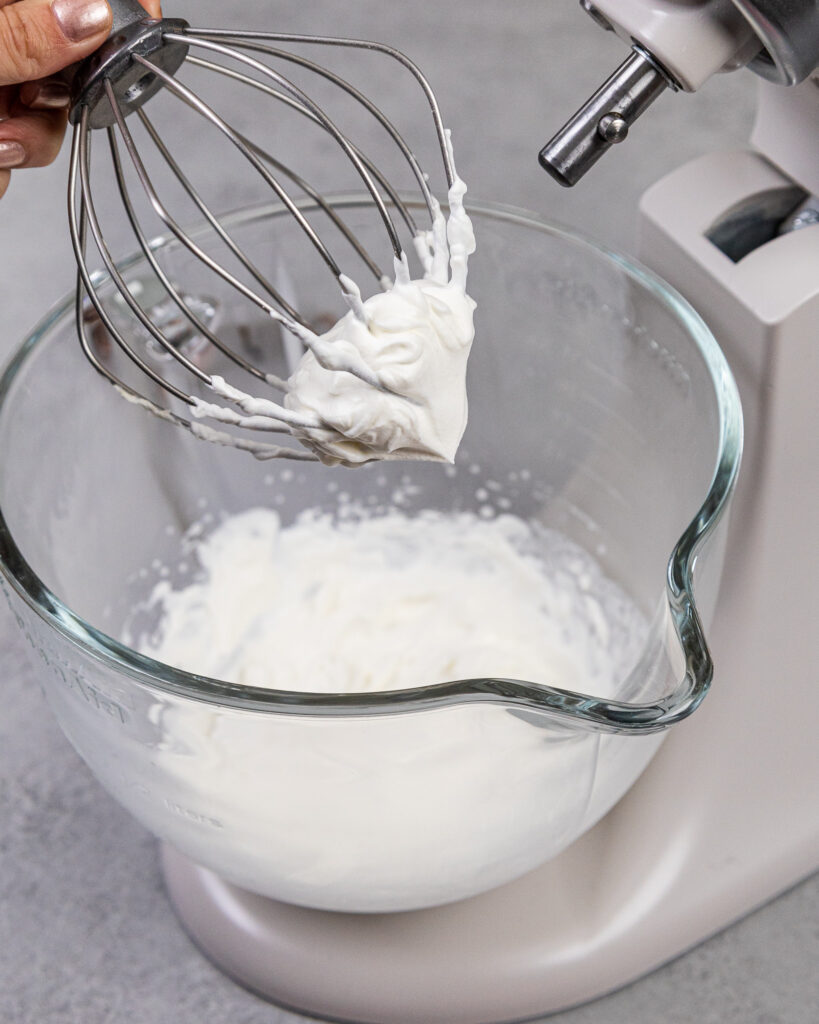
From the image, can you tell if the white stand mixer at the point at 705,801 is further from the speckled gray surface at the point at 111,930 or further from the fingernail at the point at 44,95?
the fingernail at the point at 44,95

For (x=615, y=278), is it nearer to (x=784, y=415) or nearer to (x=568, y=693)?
(x=784, y=415)

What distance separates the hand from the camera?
42cm

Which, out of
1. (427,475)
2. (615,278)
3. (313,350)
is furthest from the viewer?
(427,475)

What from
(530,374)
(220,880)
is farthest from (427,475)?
(220,880)

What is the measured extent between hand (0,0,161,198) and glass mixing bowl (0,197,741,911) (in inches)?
3.7

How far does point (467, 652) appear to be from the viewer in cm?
68

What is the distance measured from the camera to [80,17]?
1.38 ft

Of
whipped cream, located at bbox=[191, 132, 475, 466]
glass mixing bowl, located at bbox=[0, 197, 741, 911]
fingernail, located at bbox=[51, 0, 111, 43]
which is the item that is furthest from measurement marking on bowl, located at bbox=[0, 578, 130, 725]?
fingernail, located at bbox=[51, 0, 111, 43]

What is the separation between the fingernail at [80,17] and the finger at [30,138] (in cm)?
12

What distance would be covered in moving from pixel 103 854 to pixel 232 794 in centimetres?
28

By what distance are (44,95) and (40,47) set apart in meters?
0.07

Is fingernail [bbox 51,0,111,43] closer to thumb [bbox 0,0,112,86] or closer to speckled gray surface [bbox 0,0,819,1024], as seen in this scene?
thumb [bbox 0,0,112,86]

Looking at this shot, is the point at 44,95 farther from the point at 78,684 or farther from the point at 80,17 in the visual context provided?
the point at 78,684

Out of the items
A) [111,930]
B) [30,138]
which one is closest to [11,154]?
[30,138]
